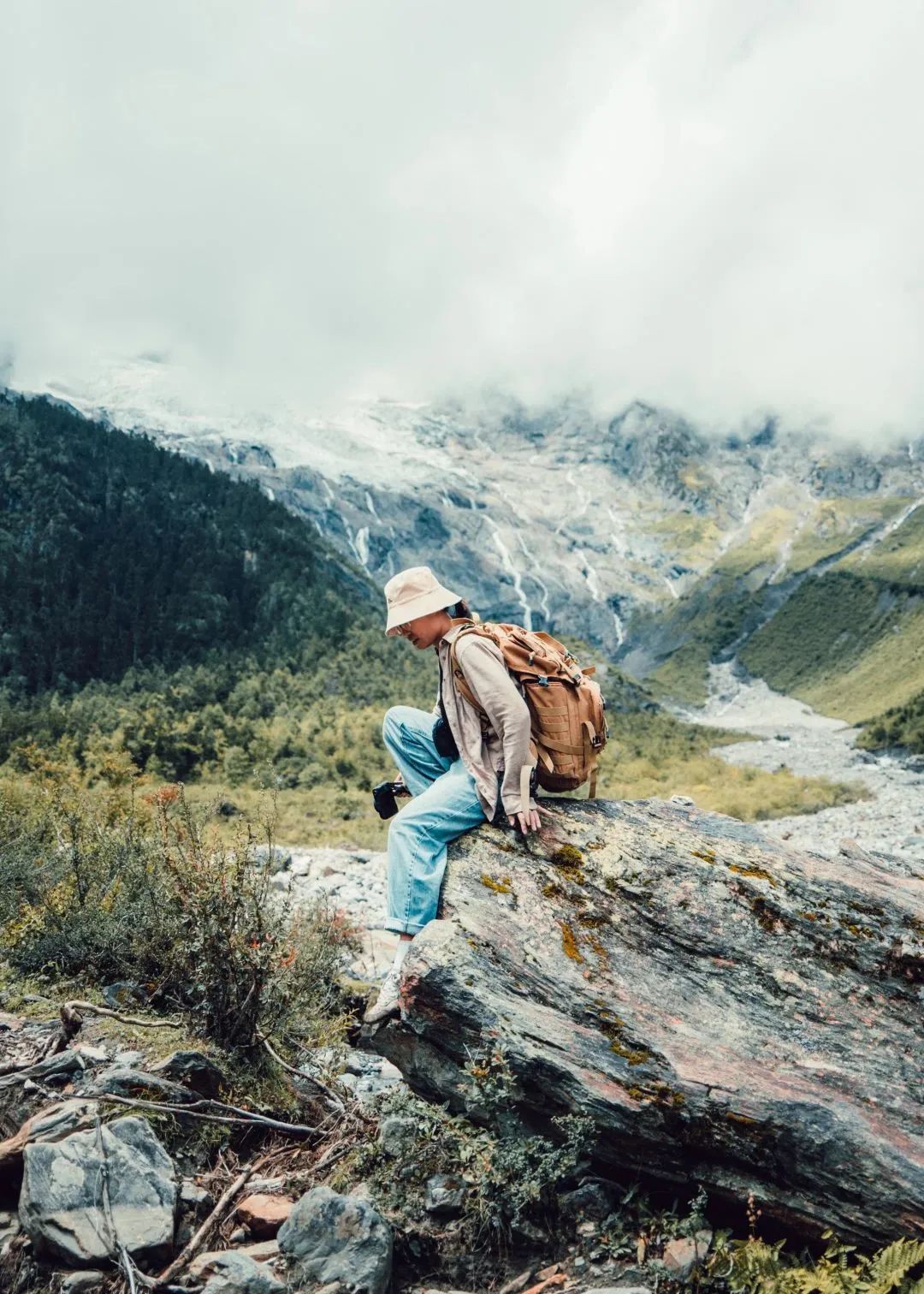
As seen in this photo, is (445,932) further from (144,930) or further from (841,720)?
(841,720)

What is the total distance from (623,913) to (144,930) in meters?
4.23

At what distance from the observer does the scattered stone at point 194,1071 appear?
4.93m

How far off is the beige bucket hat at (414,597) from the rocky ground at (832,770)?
359 centimetres

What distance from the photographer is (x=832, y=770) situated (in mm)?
58188

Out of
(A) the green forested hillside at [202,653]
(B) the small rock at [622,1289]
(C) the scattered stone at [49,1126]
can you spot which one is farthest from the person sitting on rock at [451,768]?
(A) the green forested hillside at [202,653]

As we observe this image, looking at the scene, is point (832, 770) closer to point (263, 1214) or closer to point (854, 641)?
point (263, 1214)

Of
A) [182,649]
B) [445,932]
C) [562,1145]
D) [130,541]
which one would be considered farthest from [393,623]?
[130,541]

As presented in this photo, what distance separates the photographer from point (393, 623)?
228 inches

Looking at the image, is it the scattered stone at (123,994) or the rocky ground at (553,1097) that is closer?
the rocky ground at (553,1097)

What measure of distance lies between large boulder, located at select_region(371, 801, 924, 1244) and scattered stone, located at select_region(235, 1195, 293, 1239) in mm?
1013

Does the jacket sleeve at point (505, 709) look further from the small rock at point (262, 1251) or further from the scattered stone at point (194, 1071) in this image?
the small rock at point (262, 1251)

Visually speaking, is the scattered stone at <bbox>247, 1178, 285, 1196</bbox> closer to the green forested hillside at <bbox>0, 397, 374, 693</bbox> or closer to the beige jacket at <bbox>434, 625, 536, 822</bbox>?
the beige jacket at <bbox>434, 625, 536, 822</bbox>

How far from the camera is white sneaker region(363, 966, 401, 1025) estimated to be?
4918 millimetres

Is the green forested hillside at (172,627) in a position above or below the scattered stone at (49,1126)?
above
